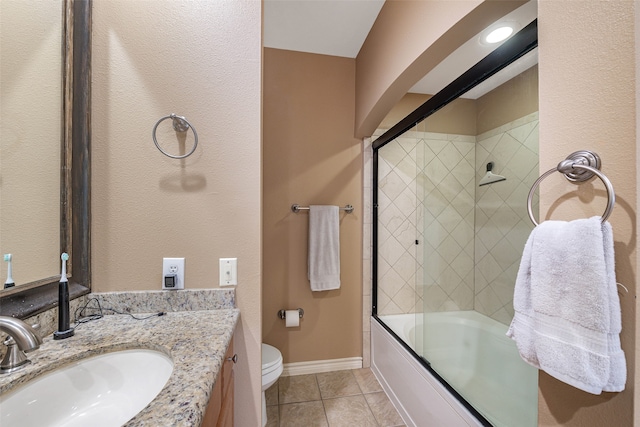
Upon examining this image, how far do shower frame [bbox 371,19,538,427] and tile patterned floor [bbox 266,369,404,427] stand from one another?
46cm

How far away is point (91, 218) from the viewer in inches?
38.7

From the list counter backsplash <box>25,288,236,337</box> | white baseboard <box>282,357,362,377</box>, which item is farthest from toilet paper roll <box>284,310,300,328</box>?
counter backsplash <box>25,288,236,337</box>

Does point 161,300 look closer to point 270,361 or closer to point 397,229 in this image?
point 270,361

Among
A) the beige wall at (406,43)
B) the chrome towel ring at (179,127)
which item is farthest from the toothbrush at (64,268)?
the beige wall at (406,43)

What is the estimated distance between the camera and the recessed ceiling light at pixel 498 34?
153 cm

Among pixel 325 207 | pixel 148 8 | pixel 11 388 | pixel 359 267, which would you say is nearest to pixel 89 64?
pixel 148 8

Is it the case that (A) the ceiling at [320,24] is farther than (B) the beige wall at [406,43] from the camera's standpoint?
Yes

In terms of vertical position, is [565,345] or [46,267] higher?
[46,267]

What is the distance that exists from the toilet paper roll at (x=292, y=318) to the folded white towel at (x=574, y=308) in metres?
1.61

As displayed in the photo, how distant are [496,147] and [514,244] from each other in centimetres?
69

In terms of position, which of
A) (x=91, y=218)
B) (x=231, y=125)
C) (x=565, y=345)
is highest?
(x=231, y=125)

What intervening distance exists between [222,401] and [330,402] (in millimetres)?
1247

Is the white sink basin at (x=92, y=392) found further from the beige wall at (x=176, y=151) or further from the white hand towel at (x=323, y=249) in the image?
the white hand towel at (x=323, y=249)

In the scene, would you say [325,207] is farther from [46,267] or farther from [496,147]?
[46,267]
